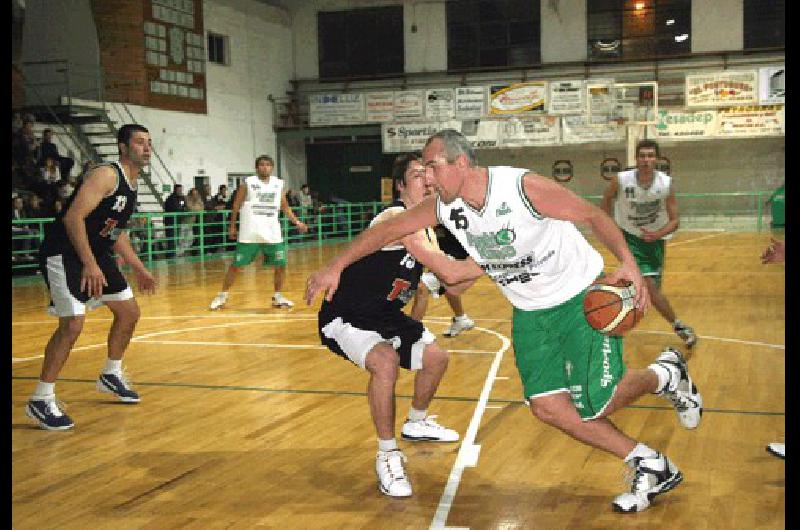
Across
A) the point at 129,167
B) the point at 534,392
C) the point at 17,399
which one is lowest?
the point at 17,399

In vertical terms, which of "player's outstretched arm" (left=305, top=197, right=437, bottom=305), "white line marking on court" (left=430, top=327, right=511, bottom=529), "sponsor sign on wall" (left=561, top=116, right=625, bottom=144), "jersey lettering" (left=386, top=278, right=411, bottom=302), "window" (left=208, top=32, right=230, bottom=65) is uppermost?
"window" (left=208, top=32, right=230, bottom=65)

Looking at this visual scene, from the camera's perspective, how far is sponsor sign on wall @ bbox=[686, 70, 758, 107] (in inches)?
974

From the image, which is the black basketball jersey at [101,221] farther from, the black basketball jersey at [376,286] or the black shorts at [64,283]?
the black basketball jersey at [376,286]

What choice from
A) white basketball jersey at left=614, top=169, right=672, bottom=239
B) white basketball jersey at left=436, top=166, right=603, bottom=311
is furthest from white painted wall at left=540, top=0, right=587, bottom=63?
white basketball jersey at left=436, top=166, right=603, bottom=311

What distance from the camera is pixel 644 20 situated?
2697 centimetres

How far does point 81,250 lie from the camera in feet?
18.3

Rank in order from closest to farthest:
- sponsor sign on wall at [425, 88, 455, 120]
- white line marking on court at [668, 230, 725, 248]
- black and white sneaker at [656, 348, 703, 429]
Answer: black and white sneaker at [656, 348, 703, 429] < white line marking on court at [668, 230, 725, 248] < sponsor sign on wall at [425, 88, 455, 120]

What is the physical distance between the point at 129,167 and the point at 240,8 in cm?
2267

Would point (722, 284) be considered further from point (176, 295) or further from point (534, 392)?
point (534, 392)

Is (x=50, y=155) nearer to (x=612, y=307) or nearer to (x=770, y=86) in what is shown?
(x=612, y=307)

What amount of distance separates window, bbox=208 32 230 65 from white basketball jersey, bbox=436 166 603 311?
23.5 m

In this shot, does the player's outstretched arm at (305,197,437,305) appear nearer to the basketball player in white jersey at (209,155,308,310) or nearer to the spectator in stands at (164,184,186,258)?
the basketball player in white jersey at (209,155,308,310)

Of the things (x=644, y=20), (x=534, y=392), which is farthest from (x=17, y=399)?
(x=644, y=20)

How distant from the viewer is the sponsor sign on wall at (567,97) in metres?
25.8
